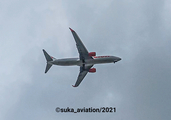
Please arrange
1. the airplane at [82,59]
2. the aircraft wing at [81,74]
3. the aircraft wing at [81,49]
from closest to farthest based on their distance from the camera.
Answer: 1. the aircraft wing at [81,49]
2. the airplane at [82,59]
3. the aircraft wing at [81,74]

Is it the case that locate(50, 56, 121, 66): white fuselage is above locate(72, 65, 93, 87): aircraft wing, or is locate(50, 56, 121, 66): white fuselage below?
above

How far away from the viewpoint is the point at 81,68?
13975 centimetres

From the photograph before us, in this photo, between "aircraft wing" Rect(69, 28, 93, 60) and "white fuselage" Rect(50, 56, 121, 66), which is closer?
"aircraft wing" Rect(69, 28, 93, 60)

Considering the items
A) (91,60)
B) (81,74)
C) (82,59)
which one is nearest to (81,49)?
(82,59)

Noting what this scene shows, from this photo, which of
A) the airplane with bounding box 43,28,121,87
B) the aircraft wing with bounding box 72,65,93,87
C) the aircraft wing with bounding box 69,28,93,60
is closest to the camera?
the aircraft wing with bounding box 69,28,93,60

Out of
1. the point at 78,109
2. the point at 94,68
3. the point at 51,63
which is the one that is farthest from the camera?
the point at 94,68

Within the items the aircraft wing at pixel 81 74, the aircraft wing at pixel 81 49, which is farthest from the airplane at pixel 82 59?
the aircraft wing at pixel 81 74

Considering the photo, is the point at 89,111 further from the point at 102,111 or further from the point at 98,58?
the point at 98,58

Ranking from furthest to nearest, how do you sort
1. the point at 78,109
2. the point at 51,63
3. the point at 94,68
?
the point at 94,68
the point at 51,63
the point at 78,109

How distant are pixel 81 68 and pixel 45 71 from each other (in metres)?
18.0

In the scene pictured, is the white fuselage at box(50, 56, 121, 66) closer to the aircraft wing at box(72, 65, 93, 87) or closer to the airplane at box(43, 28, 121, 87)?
the airplane at box(43, 28, 121, 87)

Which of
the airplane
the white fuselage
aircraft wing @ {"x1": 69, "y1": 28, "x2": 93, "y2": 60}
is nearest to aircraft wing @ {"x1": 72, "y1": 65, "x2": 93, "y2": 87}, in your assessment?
the airplane

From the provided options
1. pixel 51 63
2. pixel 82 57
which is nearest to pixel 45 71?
pixel 51 63

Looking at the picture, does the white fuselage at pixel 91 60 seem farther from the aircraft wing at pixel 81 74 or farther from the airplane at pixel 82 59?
the aircraft wing at pixel 81 74
